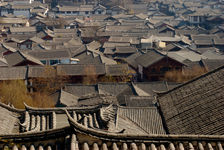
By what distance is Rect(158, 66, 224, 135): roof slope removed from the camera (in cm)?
962

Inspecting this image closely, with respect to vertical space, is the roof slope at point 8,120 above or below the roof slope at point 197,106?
below

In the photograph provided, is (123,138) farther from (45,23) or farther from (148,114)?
(45,23)

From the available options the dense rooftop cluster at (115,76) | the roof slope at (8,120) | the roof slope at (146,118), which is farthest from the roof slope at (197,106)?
the roof slope at (8,120)

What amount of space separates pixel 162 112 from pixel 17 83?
70.8 ft

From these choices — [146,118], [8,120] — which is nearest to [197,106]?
[146,118]

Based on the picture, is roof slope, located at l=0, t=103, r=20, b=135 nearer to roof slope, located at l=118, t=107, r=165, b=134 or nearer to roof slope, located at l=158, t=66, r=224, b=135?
roof slope, located at l=118, t=107, r=165, b=134

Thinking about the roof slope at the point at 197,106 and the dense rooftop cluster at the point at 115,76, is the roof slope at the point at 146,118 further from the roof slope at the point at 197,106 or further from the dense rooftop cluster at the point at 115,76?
the roof slope at the point at 197,106

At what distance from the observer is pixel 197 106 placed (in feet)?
35.3

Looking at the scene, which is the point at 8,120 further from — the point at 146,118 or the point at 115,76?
the point at 115,76

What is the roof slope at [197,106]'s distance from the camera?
9617 millimetres

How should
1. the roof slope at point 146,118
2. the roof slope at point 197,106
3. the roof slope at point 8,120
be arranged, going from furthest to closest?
the roof slope at point 146,118 → the roof slope at point 8,120 → the roof slope at point 197,106

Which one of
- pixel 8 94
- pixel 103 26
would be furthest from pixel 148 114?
pixel 103 26

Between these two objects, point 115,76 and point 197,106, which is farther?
point 115,76

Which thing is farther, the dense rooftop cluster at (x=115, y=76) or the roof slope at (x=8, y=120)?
the roof slope at (x=8, y=120)
